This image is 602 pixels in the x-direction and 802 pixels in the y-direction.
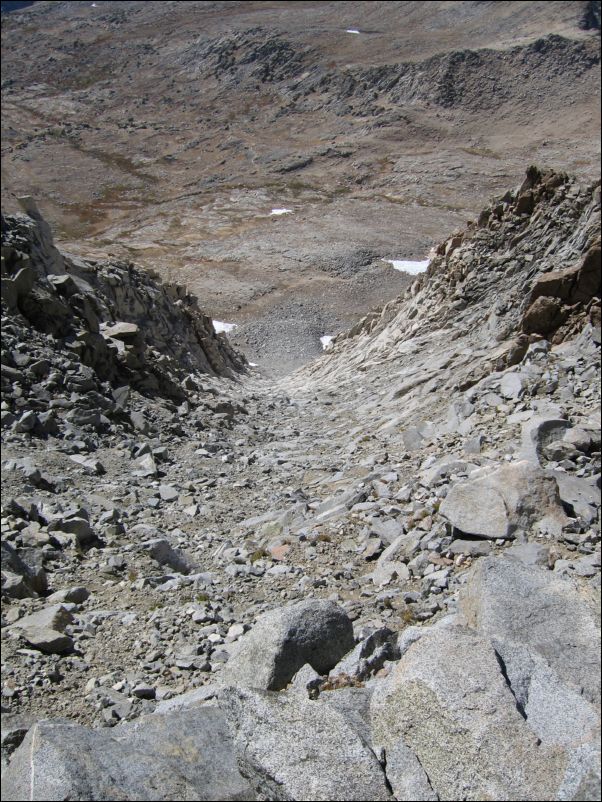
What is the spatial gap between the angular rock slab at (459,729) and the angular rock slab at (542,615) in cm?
60

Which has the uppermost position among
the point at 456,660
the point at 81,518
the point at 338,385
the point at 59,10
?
the point at 59,10

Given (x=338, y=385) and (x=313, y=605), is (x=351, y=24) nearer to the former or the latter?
(x=338, y=385)

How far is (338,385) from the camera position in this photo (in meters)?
24.5

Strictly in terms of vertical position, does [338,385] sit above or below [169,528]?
below

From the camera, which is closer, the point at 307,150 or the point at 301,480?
the point at 301,480

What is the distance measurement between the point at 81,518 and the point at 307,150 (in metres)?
105

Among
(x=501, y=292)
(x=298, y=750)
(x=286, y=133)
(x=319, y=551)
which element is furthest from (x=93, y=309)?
(x=286, y=133)

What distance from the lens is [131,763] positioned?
455 cm

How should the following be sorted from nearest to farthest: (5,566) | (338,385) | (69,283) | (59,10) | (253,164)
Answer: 1. (5,566)
2. (69,283)
3. (338,385)
4. (253,164)
5. (59,10)

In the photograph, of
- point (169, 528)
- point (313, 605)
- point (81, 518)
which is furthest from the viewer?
point (169, 528)

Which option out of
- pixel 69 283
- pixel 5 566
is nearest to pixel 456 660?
pixel 5 566

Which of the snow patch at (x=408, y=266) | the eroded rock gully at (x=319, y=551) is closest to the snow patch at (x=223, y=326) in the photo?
the snow patch at (x=408, y=266)

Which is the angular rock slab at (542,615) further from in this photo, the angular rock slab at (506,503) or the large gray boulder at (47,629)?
the large gray boulder at (47,629)

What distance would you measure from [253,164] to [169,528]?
99248 millimetres
